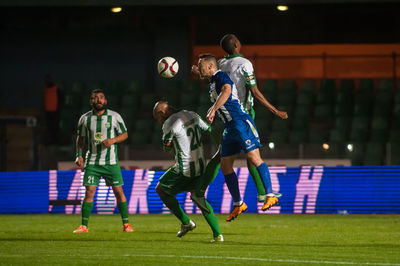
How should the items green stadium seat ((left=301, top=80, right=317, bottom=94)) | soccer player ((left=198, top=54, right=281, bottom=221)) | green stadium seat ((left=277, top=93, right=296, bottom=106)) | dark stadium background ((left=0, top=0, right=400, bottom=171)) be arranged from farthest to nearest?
dark stadium background ((left=0, top=0, right=400, bottom=171))
green stadium seat ((left=301, top=80, right=317, bottom=94))
green stadium seat ((left=277, top=93, right=296, bottom=106))
soccer player ((left=198, top=54, right=281, bottom=221))

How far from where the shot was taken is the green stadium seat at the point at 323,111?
21.2 meters

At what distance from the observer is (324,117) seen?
21109 mm

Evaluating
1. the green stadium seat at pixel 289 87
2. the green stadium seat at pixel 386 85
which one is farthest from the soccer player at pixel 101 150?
the green stadium seat at pixel 386 85

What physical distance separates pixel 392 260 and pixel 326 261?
25.9 inches

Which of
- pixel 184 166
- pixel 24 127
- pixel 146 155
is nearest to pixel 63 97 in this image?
pixel 24 127

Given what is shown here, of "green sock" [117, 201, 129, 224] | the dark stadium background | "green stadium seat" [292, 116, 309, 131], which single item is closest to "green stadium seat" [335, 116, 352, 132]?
"green stadium seat" [292, 116, 309, 131]

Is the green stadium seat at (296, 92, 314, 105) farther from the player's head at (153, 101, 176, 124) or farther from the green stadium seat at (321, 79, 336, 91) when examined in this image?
the player's head at (153, 101, 176, 124)

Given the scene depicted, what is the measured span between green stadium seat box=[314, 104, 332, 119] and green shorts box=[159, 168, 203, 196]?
1128cm

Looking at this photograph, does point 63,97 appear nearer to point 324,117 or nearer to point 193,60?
point 193,60

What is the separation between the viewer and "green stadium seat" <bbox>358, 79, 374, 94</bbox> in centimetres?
2168

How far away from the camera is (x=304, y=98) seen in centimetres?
2169

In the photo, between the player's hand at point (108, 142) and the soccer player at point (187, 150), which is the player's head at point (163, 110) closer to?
the soccer player at point (187, 150)

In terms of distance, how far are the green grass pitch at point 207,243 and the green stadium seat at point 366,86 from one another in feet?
23.7

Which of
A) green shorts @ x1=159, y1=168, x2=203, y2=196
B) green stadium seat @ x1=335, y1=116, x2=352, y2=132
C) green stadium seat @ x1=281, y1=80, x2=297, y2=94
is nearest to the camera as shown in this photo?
green shorts @ x1=159, y1=168, x2=203, y2=196
